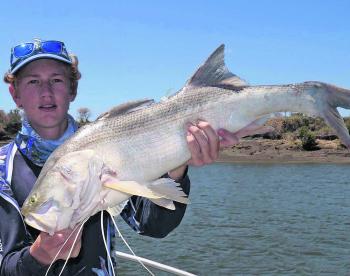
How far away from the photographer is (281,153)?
59.4 meters

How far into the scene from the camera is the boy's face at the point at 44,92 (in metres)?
3.62

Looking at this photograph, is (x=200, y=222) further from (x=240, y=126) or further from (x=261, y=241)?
(x=240, y=126)

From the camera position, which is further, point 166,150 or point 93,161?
point 166,150

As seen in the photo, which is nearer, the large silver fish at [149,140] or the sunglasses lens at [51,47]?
the large silver fish at [149,140]

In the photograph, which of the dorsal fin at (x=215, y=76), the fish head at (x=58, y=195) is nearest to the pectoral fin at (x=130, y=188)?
the fish head at (x=58, y=195)

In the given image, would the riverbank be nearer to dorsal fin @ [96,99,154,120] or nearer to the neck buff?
dorsal fin @ [96,99,154,120]

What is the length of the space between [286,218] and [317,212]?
95.1 inches

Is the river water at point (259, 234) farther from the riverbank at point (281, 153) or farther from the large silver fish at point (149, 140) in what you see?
the riverbank at point (281, 153)

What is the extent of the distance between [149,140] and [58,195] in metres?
0.76

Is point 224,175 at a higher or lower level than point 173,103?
lower

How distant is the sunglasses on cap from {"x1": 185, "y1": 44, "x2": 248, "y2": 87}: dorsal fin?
0.98 meters

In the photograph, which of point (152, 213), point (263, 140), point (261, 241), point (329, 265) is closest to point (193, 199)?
point (261, 241)

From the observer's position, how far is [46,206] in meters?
3.08

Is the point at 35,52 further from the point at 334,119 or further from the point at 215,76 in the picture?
the point at 334,119
